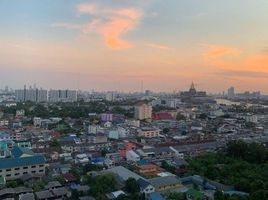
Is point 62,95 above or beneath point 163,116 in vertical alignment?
above

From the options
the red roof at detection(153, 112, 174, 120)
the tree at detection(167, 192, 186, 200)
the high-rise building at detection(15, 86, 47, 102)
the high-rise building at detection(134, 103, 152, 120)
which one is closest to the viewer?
the tree at detection(167, 192, 186, 200)

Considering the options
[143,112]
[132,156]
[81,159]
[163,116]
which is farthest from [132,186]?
[163,116]

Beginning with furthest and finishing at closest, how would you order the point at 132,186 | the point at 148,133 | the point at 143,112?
the point at 143,112, the point at 148,133, the point at 132,186

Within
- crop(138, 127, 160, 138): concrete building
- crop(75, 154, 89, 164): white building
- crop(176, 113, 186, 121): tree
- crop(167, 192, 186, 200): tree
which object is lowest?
crop(75, 154, 89, 164): white building

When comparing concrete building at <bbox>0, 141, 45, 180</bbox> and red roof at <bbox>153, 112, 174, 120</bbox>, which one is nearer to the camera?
concrete building at <bbox>0, 141, 45, 180</bbox>

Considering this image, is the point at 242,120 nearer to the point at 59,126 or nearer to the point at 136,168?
the point at 59,126

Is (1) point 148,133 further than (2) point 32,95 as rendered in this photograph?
No

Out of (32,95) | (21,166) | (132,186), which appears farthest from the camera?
(32,95)

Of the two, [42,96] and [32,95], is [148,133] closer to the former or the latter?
[42,96]

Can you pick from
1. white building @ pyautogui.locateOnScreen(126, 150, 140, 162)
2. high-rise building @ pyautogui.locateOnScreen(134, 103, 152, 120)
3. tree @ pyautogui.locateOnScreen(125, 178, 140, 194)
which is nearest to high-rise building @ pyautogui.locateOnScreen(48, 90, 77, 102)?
high-rise building @ pyautogui.locateOnScreen(134, 103, 152, 120)

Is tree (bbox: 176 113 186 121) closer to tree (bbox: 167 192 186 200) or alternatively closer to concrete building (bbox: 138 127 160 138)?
concrete building (bbox: 138 127 160 138)
